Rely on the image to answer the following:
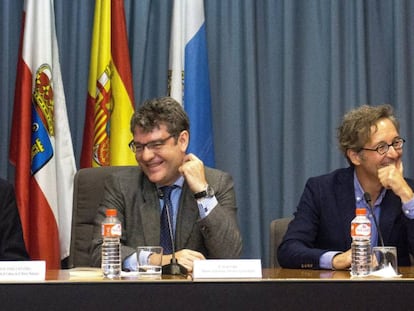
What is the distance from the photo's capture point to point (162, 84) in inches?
183

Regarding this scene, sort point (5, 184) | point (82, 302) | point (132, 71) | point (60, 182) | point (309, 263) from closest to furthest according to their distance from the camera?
1. point (82, 302)
2. point (309, 263)
3. point (5, 184)
4. point (60, 182)
5. point (132, 71)

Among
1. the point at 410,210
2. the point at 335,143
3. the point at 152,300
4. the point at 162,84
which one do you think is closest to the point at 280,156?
the point at 335,143

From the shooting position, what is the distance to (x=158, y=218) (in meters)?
3.26

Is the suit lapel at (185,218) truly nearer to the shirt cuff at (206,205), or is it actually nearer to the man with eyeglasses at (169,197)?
the man with eyeglasses at (169,197)

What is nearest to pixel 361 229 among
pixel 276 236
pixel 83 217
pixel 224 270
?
pixel 224 270

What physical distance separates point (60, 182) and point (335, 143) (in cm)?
163

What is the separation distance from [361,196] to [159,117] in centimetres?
93

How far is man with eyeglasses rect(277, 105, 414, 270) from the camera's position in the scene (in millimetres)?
3236

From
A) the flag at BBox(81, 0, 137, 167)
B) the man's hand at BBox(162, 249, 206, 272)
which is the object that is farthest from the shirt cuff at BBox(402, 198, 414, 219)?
the flag at BBox(81, 0, 137, 167)

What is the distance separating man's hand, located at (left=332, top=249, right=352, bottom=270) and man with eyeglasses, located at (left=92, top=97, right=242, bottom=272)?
0.45 metres

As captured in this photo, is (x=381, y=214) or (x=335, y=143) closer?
(x=381, y=214)

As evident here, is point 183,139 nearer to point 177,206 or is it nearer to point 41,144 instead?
point 177,206

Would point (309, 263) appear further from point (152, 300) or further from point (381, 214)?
point (152, 300)

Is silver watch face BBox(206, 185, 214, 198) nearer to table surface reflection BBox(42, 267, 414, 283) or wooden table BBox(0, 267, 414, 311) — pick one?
table surface reflection BBox(42, 267, 414, 283)
